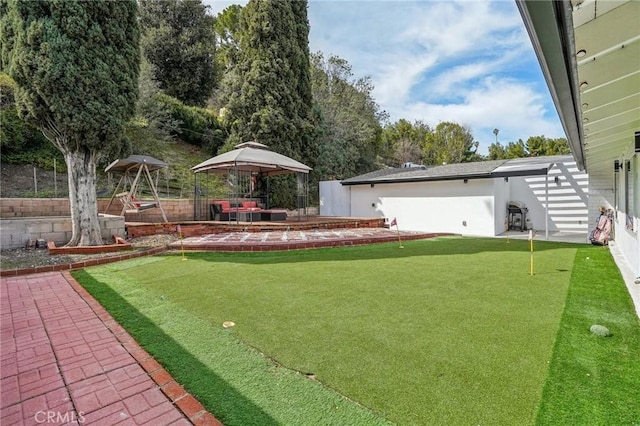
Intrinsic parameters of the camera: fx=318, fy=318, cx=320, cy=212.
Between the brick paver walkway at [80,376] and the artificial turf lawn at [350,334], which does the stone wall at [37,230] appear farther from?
the brick paver walkway at [80,376]

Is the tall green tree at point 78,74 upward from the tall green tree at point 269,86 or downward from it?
downward

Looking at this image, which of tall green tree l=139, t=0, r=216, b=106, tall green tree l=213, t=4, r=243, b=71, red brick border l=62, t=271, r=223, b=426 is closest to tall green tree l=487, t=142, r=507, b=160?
tall green tree l=213, t=4, r=243, b=71

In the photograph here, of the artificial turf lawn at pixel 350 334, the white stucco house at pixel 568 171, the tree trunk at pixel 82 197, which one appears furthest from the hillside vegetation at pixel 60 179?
the artificial turf lawn at pixel 350 334

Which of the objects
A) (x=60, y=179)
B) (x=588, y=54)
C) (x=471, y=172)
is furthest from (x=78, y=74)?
(x=471, y=172)

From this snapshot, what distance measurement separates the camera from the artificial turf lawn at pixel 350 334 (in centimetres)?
233

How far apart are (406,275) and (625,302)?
314 centimetres

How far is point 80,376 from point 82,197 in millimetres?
7200

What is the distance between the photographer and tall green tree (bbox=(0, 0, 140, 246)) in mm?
7184

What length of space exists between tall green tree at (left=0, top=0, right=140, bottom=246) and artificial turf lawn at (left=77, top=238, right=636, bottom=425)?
3.24 m

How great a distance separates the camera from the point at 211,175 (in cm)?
2075

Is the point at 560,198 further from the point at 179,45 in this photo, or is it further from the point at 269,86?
the point at 179,45

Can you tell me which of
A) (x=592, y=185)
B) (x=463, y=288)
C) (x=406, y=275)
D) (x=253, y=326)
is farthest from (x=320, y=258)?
(x=592, y=185)

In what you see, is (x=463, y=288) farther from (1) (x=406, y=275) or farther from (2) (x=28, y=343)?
(2) (x=28, y=343)

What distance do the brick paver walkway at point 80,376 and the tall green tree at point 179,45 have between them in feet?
79.6
